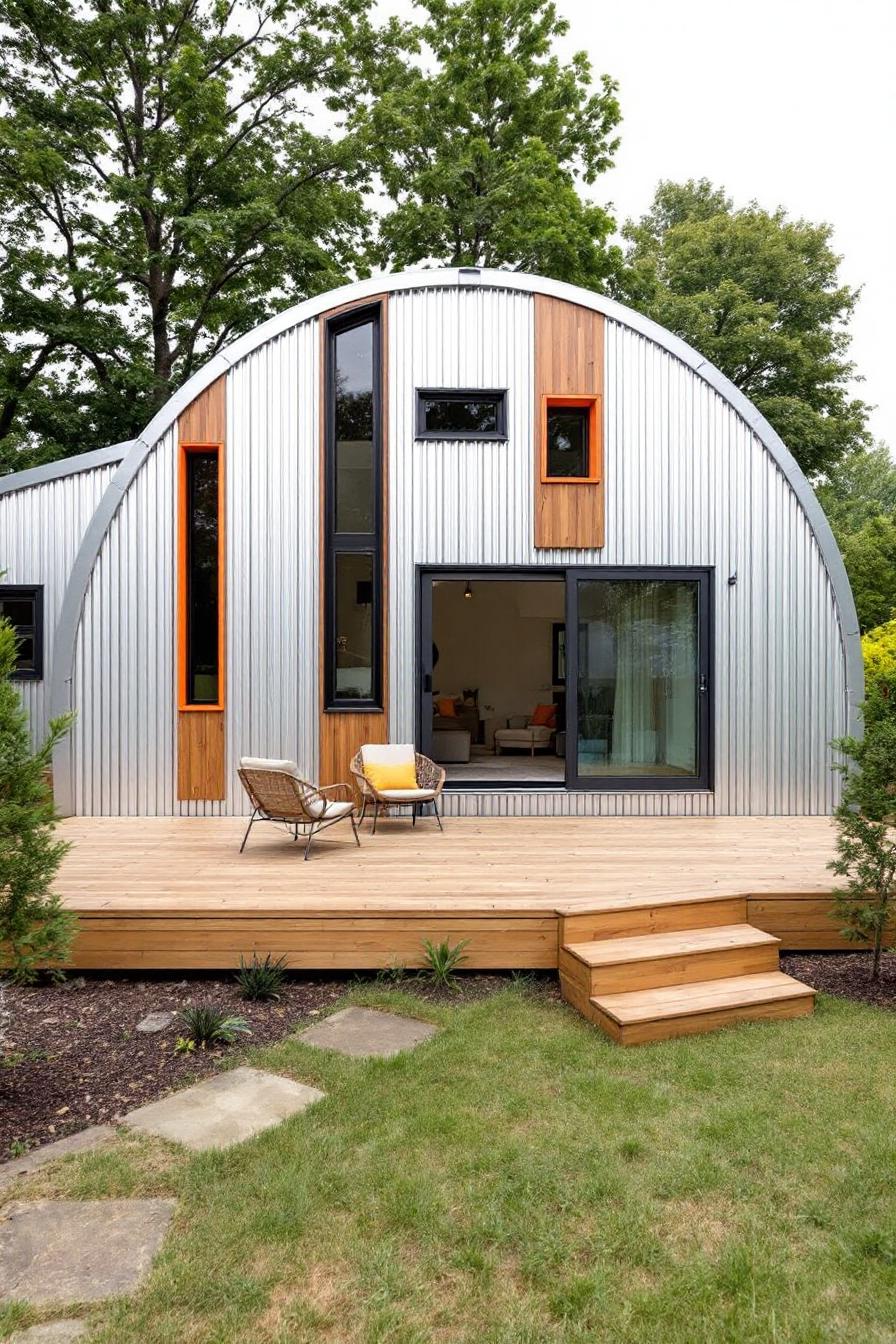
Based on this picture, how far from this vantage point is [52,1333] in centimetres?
189

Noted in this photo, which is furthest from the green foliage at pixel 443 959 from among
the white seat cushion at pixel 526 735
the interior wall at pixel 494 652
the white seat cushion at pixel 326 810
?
the interior wall at pixel 494 652

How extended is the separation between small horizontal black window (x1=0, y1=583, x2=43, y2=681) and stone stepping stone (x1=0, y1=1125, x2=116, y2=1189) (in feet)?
21.1

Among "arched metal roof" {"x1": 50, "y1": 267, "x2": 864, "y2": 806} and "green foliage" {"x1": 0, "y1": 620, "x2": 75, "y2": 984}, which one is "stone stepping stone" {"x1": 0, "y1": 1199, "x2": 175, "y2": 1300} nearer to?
"green foliage" {"x1": 0, "y1": 620, "x2": 75, "y2": 984}

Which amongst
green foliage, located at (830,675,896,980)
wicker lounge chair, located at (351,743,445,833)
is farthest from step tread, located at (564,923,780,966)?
wicker lounge chair, located at (351,743,445,833)

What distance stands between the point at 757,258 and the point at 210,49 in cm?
1342

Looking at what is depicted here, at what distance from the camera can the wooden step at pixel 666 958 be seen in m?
3.92

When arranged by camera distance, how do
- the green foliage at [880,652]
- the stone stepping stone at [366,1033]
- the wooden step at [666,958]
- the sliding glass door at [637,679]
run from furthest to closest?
the green foliage at [880,652] → the sliding glass door at [637,679] → the wooden step at [666,958] → the stone stepping stone at [366,1033]

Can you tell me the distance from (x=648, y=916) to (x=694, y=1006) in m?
0.66

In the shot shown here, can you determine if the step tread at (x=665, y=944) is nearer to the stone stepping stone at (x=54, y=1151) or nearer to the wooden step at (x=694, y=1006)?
the wooden step at (x=694, y=1006)

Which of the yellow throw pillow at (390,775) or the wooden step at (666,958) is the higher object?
the yellow throw pillow at (390,775)

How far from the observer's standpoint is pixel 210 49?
49.4ft

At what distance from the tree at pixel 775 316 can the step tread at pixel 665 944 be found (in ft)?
55.2

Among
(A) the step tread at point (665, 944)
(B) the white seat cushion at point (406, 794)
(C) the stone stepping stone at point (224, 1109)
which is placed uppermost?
(B) the white seat cushion at point (406, 794)

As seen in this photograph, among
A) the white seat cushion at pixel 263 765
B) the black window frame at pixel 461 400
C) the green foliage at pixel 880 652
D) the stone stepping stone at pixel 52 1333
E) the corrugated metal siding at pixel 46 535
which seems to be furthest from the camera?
the green foliage at pixel 880 652
